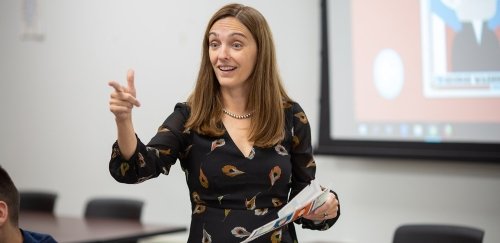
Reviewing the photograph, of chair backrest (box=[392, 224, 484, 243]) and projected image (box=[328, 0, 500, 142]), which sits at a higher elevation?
projected image (box=[328, 0, 500, 142])

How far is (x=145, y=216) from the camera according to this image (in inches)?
237

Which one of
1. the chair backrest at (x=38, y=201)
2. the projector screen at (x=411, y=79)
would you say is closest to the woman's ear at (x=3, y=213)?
the projector screen at (x=411, y=79)

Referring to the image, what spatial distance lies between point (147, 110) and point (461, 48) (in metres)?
2.43

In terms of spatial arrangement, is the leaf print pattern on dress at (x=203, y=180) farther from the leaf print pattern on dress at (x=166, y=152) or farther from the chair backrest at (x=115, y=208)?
Result: the chair backrest at (x=115, y=208)

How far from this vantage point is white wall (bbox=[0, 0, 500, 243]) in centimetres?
477

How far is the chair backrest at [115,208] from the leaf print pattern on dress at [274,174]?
309cm

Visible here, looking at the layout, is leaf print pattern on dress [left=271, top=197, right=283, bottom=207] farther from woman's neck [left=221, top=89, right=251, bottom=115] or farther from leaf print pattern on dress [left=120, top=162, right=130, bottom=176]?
leaf print pattern on dress [left=120, top=162, right=130, bottom=176]

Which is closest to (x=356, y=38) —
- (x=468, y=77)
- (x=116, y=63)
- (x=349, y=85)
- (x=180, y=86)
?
(x=349, y=85)

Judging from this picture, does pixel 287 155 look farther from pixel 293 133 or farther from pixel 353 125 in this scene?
pixel 353 125

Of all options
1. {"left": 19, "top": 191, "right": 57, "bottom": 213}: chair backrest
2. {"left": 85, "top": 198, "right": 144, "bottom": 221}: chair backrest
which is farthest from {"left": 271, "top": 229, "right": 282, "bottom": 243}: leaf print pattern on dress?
{"left": 19, "top": 191, "right": 57, "bottom": 213}: chair backrest

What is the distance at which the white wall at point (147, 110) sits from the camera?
15.6 ft

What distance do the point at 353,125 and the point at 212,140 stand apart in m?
3.02

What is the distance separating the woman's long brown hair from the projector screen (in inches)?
107

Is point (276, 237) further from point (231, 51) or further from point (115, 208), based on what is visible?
point (115, 208)
